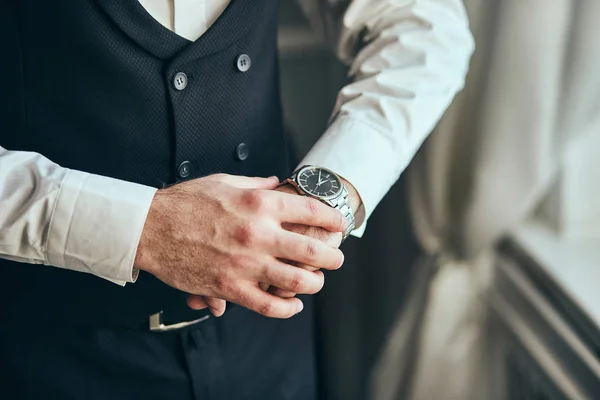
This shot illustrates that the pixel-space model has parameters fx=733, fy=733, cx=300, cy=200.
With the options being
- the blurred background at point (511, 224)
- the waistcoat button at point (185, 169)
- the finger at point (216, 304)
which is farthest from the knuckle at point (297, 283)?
the blurred background at point (511, 224)

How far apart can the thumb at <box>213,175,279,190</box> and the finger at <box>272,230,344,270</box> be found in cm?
9

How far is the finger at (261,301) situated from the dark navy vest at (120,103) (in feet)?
0.73

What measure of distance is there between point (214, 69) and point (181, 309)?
1.12ft

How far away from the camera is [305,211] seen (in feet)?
2.77

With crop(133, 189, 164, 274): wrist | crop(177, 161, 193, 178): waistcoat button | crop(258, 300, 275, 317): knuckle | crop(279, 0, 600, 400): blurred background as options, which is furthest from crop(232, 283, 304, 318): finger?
crop(279, 0, 600, 400): blurred background

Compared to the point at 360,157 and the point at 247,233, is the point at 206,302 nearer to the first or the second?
the point at 247,233

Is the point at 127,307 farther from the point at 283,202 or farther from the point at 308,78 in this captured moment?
the point at 308,78

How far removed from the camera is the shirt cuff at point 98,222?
816 mm

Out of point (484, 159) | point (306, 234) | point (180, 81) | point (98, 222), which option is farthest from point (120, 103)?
point (484, 159)

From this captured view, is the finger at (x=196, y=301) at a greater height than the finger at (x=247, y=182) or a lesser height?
lesser

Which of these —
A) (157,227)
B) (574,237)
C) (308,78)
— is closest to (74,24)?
(157,227)

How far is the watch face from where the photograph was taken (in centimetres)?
92

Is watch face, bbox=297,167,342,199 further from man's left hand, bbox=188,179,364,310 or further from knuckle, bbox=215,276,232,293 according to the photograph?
knuckle, bbox=215,276,232,293

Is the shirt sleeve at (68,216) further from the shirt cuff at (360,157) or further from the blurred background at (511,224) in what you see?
the blurred background at (511,224)
